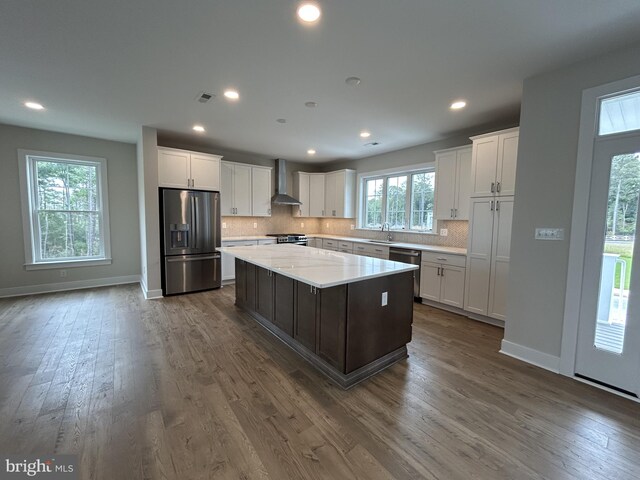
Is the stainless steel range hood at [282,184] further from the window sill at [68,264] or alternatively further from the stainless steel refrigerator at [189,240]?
the window sill at [68,264]

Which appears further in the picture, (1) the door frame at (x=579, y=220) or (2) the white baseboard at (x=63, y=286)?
(2) the white baseboard at (x=63, y=286)

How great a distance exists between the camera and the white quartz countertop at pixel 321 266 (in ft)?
7.02

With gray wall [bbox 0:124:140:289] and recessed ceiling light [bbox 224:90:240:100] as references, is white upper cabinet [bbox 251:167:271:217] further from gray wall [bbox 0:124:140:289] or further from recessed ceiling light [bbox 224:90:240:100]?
recessed ceiling light [bbox 224:90:240:100]

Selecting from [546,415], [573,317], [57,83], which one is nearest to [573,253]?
[573,317]

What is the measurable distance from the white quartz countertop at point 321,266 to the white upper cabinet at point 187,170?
196 centimetres

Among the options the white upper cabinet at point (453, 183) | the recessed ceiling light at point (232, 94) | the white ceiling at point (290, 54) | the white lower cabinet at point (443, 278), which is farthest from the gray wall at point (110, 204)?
the white upper cabinet at point (453, 183)

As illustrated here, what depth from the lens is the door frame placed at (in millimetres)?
2250

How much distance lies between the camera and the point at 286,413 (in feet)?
6.37

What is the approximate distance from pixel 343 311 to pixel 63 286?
539 centimetres

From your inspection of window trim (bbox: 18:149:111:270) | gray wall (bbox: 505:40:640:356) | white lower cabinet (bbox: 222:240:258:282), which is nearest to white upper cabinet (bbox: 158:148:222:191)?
white lower cabinet (bbox: 222:240:258:282)

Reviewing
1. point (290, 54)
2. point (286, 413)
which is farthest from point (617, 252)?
point (290, 54)

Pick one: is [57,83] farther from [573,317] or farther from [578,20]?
[573,317]


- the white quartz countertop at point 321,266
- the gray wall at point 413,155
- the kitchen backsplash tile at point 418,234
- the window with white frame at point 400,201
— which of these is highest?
the gray wall at point 413,155

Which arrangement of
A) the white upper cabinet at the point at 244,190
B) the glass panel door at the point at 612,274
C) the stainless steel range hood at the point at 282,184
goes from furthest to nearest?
the stainless steel range hood at the point at 282,184 < the white upper cabinet at the point at 244,190 < the glass panel door at the point at 612,274
